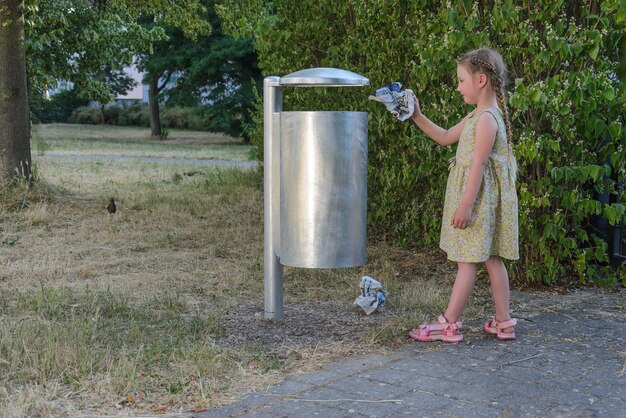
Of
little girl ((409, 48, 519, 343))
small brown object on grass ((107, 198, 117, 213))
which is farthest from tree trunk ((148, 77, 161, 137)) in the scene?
little girl ((409, 48, 519, 343))

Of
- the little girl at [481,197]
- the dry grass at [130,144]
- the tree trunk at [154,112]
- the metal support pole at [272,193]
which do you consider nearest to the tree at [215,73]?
the dry grass at [130,144]

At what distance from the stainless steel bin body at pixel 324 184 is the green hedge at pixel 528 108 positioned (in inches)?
50.2

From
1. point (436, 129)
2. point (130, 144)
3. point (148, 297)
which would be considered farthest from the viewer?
point (130, 144)

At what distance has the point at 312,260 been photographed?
464cm

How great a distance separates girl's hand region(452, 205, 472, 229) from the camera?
449cm

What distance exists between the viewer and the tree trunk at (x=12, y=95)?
9.95 meters

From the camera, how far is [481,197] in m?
4.57

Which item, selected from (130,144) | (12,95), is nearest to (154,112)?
(130,144)

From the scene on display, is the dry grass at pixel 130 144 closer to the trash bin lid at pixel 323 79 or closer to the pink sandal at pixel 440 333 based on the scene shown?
the trash bin lid at pixel 323 79

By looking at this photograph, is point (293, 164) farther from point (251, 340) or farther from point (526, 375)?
point (526, 375)

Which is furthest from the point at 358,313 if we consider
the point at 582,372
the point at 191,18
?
the point at 191,18

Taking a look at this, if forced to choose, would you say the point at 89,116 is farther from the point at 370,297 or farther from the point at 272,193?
the point at 272,193

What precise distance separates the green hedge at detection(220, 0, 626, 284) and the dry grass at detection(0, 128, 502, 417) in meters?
0.62

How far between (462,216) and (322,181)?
0.78 m
